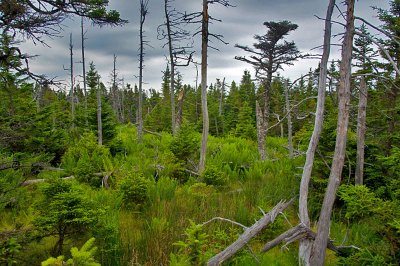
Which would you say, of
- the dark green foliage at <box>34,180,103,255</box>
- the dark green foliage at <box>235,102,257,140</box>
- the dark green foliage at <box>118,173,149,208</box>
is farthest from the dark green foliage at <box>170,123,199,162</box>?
the dark green foliage at <box>235,102,257,140</box>

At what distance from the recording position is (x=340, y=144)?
5129 millimetres

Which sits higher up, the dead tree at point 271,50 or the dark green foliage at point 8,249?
the dead tree at point 271,50

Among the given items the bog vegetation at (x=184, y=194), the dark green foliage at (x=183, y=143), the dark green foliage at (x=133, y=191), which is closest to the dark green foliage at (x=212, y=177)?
the bog vegetation at (x=184, y=194)

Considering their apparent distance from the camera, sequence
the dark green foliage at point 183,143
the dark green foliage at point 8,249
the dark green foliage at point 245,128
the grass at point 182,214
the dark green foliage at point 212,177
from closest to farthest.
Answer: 1. the dark green foliage at point 8,249
2. the grass at point 182,214
3. the dark green foliage at point 212,177
4. the dark green foliage at point 183,143
5. the dark green foliage at point 245,128

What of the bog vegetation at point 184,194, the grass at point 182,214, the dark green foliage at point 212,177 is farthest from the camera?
the dark green foliage at point 212,177

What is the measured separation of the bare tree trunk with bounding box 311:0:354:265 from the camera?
5043mm

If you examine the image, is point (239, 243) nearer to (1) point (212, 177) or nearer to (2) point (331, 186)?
(2) point (331, 186)

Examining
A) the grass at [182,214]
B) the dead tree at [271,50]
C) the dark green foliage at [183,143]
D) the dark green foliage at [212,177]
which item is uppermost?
the dead tree at [271,50]

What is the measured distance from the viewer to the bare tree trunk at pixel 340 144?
199 inches

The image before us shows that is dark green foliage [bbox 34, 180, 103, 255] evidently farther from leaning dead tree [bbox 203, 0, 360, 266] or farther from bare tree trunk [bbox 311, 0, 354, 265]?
bare tree trunk [bbox 311, 0, 354, 265]

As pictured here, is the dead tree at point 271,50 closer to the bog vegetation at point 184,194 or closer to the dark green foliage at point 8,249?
the bog vegetation at point 184,194

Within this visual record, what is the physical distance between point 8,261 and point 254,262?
12.5ft

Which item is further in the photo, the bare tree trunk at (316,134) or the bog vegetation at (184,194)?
the bare tree trunk at (316,134)

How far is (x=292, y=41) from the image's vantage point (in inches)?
684
